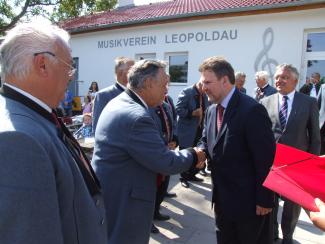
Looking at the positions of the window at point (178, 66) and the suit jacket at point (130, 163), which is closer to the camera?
the suit jacket at point (130, 163)

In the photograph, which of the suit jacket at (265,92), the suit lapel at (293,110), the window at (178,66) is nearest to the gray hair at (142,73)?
the suit lapel at (293,110)

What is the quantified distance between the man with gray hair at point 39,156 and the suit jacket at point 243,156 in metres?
1.21

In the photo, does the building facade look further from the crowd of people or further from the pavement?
the crowd of people

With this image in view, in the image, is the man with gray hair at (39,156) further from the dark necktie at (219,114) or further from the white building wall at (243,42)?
the white building wall at (243,42)

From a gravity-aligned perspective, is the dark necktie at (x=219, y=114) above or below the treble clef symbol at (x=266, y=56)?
below

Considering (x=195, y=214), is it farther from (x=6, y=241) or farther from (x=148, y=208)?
Answer: (x=6, y=241)

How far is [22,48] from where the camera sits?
122 cm

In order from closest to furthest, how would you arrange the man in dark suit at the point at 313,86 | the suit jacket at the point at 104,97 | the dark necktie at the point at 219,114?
1. the dark necktie at the point at 219,114
2. the suit jacket at the point at 104,97
3. the man in dark suit at the point at 313,86

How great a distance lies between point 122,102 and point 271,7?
8.57m

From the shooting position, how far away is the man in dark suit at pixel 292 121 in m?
3.42

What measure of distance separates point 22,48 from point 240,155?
1.68 m

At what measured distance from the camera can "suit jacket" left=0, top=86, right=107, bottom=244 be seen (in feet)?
3.34

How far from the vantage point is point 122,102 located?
2264mm

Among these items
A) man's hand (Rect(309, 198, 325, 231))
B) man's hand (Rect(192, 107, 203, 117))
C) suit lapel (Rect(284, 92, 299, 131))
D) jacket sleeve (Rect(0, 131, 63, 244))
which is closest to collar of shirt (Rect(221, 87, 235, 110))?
man's hand (Rect(309, 198, 325, 231))
